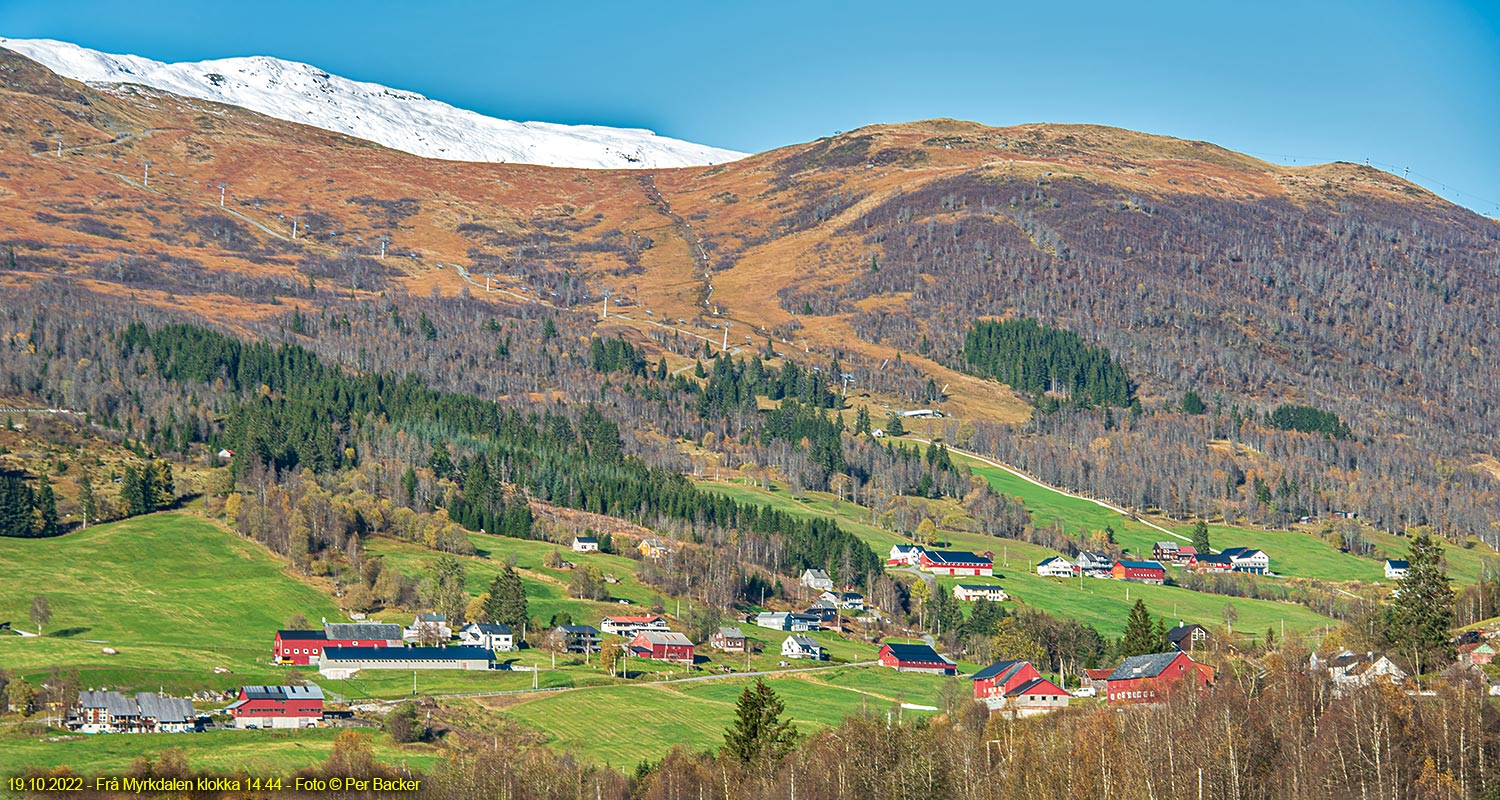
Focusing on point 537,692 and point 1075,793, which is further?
point 537,692

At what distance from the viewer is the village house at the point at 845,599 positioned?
179 m

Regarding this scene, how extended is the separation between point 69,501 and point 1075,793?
13761 centimetres

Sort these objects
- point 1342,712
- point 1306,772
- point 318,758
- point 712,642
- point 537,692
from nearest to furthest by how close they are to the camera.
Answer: point 1306,772
point 1342,712
point 318,758
point 537,692
point 712,642

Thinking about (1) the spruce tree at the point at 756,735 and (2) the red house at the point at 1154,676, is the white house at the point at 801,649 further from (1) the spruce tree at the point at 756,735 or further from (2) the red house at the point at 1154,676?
(1) the spruce tree at the point at 756,735

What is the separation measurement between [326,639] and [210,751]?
37928 mm

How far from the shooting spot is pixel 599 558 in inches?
7288

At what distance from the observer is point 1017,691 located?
11794 centimetres

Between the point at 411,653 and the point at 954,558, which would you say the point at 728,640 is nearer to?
the point at 411,653

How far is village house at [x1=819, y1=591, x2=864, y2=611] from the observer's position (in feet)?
588

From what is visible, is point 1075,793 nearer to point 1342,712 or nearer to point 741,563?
point 1342,712

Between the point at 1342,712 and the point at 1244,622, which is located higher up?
the point at 1342,712

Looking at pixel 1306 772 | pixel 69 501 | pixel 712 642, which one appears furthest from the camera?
pixel 69 501

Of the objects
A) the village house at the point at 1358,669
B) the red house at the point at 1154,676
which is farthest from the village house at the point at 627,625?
the village house at the point at 1358,669

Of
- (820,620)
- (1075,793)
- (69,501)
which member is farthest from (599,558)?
(1075,793)
